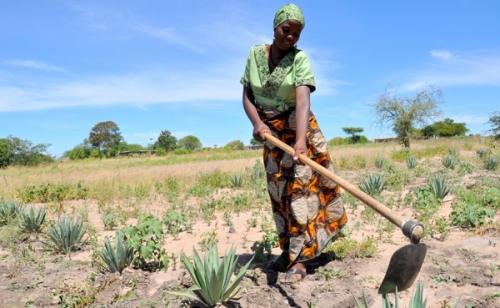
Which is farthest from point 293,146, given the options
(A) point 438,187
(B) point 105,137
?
(B) point 105,137

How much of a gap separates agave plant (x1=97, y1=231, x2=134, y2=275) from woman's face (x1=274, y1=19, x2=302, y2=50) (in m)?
Result: 2.03

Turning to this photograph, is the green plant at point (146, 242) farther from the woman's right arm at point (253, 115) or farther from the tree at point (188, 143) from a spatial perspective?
the tree at point (188, 143)

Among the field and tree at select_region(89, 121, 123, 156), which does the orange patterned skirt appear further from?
tree at select_region(89, 121, 123, 156)

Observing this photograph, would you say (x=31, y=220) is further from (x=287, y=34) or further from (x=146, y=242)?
(x=287, y=34)

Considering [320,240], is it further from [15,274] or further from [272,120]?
[15,274]

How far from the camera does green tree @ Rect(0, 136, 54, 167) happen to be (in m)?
33.2

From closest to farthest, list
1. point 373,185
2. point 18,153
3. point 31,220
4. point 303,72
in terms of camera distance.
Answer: point 303,72
point 31,220
point 373,185
point 18,153

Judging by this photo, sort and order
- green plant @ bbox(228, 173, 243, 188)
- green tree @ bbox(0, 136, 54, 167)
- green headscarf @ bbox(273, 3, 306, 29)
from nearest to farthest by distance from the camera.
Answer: green headscarf @ bbox(273, 3, 306, 29) → green plant @ bbox(228, 173, 243, 188) → green tree @ bbox(0, 136, 54, 167)

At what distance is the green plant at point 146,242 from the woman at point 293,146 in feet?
3.32

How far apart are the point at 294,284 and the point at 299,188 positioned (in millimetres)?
710

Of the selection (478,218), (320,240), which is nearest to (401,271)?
(320,240)

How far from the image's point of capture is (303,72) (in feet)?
9.43

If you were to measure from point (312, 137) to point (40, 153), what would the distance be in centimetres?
3709

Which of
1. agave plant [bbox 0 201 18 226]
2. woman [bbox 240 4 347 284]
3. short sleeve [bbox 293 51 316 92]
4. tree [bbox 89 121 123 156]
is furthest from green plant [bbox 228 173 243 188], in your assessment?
tree [bbox 89 121 123 156]
